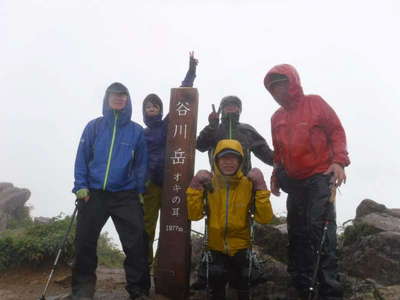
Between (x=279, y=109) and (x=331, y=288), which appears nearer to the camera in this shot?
(x=331, y=288)

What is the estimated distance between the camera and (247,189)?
551cm

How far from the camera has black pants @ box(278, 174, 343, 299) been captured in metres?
5.04

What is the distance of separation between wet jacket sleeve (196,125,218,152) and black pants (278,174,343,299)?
4.12 ft

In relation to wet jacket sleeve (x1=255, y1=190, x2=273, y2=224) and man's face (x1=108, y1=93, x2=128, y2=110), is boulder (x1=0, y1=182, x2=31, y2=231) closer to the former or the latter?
man's face (x1=108, y1=93, x2=128, y2=110)

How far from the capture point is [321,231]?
17.1ft

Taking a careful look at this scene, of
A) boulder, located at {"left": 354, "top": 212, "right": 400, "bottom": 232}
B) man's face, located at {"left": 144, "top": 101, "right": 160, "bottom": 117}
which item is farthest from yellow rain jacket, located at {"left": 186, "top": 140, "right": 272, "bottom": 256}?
boulder, located at {"left": 354, "top": 212, "right": 400, "bottom": 232}

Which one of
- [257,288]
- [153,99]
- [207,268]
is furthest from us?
[153,99]

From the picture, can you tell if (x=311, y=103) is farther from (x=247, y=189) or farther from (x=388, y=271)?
(x=388, y=271)

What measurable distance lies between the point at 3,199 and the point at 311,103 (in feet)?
55.6

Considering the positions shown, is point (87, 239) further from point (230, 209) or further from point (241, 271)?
point (241, 271)

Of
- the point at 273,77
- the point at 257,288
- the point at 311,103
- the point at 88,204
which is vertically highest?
the point at 273,77

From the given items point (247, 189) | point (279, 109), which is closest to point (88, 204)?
point (247, 189)

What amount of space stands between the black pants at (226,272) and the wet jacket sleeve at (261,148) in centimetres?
185

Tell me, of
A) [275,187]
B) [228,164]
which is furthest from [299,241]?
[228,164]
